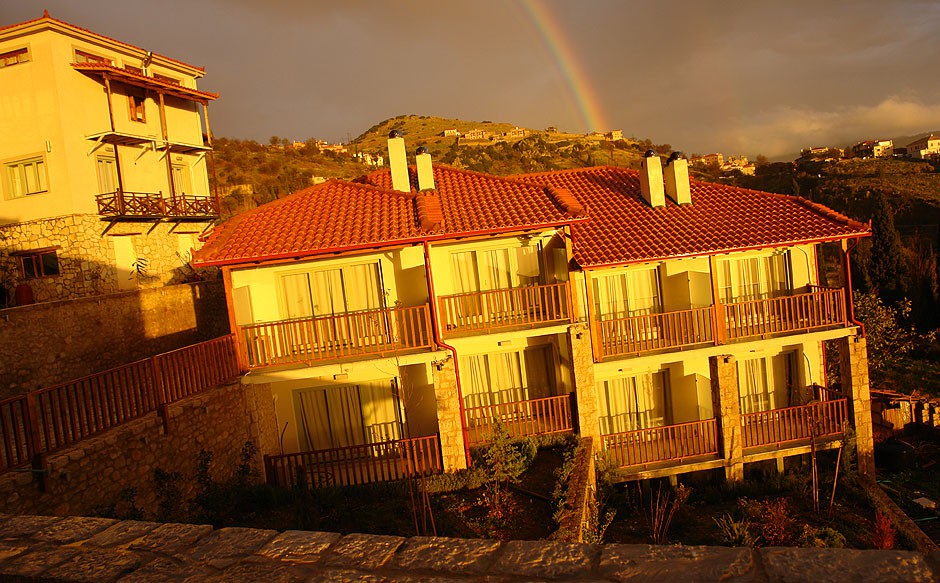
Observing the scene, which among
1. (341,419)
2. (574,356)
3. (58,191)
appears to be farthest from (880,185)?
(58,191)

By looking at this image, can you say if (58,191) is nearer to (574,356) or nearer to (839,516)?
(574,356)

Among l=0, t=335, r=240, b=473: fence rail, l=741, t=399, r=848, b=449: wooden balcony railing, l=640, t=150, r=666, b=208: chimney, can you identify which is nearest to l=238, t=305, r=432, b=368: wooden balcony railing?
l=0, t=335, r=240, b=473: fence rail

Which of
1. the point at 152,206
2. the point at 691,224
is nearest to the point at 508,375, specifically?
the point at 691,224

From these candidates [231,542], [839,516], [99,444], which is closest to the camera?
[231,542]

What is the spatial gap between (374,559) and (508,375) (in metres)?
13.1

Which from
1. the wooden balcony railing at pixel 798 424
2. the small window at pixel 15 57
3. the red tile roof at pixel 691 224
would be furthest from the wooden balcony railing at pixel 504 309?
the small window at pixel 15 57

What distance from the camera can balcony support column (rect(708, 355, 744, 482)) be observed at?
14938 millimetres

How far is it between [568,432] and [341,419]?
6022 mm

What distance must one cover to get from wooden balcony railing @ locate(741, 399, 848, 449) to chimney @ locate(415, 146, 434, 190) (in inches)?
431

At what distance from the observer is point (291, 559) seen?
3.42m

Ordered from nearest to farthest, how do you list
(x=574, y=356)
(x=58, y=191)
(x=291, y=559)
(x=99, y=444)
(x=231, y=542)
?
(x=291, y=559), (x=231, y=542), (x=99, y=444), (x=574, y=356), (x=58, y=191)

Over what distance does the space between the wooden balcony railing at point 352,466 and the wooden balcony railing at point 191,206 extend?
1791cm

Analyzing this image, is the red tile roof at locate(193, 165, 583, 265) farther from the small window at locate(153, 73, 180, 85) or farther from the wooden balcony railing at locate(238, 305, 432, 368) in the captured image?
the small window at locate(153, 73, 180, 85)

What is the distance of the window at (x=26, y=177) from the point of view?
75.7 feet
